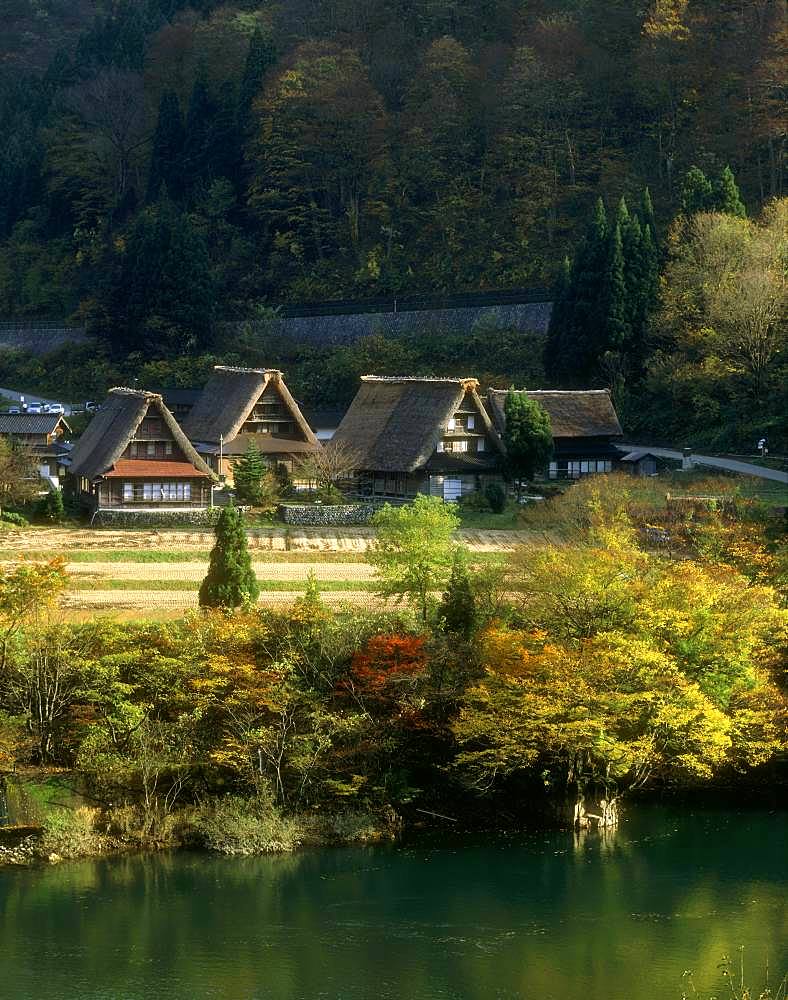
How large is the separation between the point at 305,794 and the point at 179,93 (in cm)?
5303

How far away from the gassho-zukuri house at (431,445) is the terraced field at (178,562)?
157 inches

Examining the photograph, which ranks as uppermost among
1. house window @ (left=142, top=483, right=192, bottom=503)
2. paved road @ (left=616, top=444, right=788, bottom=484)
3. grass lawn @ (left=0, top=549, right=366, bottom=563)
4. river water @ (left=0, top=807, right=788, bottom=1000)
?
paved road @ (left=616, top=444, right=788, bottom=484)

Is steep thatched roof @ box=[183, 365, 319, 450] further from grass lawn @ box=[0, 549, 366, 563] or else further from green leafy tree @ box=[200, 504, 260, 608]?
green leafy tree @ box=[200, 504, 260, 608]

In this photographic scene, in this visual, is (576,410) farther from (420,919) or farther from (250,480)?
(420,919)

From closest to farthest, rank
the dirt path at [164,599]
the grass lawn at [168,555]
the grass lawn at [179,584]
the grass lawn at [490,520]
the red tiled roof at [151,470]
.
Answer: the dirt path at [164,599] → the grass lawn at [179,584] → the grass lawn at [168,555] → the grass lawn at [490,520] → the red tiled roof at [151,470]

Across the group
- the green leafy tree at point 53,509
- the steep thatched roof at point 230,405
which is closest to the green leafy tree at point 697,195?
the steep thatched roof at point 230,405

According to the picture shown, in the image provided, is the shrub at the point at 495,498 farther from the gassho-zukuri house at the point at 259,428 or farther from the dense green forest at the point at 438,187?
the dense green forest at the point at 438,187

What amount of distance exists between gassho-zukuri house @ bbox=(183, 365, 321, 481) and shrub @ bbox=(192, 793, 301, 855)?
1823 centimetres

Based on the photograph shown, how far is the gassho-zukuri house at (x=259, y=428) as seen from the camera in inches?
1566

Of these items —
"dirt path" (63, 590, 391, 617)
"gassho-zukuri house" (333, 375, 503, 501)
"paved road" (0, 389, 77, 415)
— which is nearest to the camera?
"dirt path" (63, 590, 391, 617)

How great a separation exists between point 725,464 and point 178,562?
Answer: 1507 centimetres

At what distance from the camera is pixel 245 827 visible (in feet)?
70.4

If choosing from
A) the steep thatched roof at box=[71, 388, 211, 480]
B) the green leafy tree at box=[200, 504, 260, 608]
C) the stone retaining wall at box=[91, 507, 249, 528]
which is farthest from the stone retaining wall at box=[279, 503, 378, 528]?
the green leafy tree at box=[200, 504, 260, 608]

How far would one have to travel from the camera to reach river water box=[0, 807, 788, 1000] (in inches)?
701
